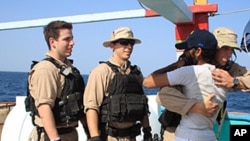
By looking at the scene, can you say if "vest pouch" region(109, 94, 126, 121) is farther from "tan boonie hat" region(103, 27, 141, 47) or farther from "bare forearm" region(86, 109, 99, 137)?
"tan boonie hat" region(103, 27, 141, 47)

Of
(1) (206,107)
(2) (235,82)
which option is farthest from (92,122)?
(2) (235,82)

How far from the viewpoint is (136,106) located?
3.20m

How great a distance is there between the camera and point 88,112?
9.95 ft

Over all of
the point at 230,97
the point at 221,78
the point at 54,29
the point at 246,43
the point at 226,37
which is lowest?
the point at 230,97

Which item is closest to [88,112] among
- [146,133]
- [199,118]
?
[146,133]

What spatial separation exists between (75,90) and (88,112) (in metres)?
0.19

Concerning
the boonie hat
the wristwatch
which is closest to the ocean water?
the wristwatch

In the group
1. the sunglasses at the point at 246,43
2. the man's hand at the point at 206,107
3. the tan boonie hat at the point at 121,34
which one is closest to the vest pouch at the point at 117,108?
the tan boonie hat at the point at 121,34

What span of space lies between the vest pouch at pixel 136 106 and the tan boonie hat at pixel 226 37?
0.80 m

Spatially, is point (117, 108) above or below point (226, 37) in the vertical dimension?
below

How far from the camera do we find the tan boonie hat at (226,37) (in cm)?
276

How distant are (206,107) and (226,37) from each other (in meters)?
Answer: 0.65

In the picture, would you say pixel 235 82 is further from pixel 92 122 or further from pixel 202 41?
pixel 92 122

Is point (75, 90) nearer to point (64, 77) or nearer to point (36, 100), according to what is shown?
point (64, 77)
